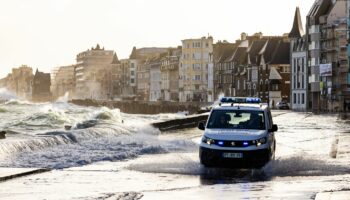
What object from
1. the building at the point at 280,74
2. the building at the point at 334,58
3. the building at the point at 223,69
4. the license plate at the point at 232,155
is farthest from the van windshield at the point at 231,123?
the building at the point at 223,69

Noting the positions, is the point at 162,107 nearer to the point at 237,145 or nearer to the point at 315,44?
the point at 315,44

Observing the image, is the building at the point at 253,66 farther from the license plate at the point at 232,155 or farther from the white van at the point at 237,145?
the license plate at the point at 232,155

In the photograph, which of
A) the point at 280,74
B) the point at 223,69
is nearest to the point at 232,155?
the point at 280,74

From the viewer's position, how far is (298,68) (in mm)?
142625

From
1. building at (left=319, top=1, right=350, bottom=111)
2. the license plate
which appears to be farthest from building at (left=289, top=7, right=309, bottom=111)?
the license plate

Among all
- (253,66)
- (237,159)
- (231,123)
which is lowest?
(237,159)

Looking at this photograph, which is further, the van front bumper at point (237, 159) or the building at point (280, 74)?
the building at point (280, 74)

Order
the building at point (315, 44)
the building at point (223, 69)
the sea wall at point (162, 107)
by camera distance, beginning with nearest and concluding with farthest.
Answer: the building at point (315, 44) < the sea wall at point (162, 107) < the building at point (223, 69)

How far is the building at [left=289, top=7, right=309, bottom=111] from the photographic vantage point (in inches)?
5492

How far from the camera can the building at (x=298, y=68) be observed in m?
140

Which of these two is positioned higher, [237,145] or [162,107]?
[237,145]

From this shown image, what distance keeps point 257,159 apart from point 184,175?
1.88 metres

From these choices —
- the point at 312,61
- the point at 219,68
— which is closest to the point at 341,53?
the point at 312,61

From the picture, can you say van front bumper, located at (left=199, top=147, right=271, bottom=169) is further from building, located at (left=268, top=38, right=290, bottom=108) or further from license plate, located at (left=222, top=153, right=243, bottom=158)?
building, located at (left=268, top=38, right=290, bottom=108)
